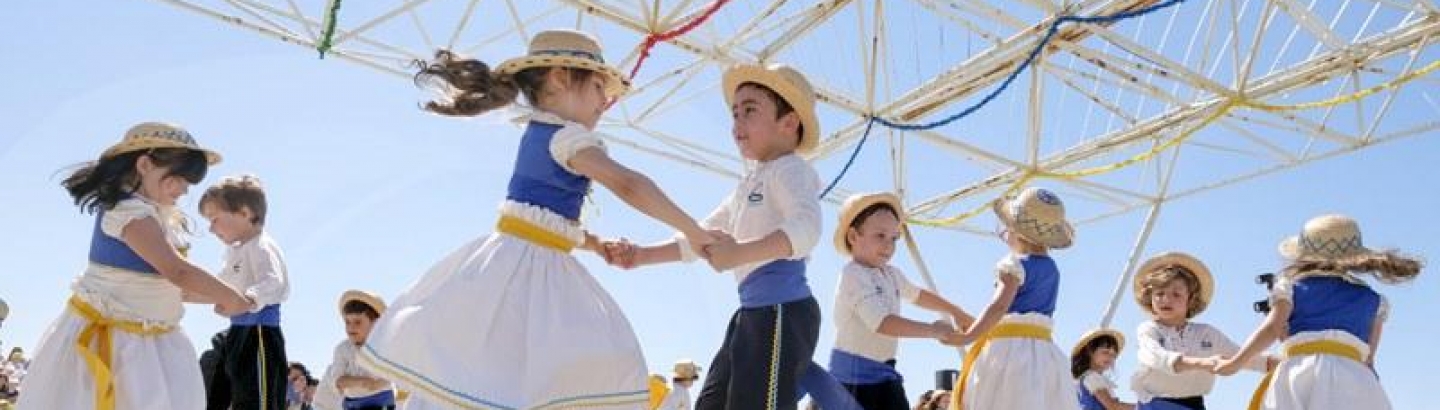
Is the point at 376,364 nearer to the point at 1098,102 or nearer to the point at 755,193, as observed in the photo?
the point at 755,193

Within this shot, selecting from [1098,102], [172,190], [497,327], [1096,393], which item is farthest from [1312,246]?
[1098,102]

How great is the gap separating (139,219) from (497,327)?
1.46 metres

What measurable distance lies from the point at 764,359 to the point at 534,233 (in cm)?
73

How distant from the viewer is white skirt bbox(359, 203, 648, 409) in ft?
7.66

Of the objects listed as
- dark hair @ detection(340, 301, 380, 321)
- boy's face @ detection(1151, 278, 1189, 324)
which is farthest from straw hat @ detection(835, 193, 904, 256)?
dark hair @ detection(340, 301, 380, 321)

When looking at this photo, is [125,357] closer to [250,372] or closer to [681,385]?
[250,372]

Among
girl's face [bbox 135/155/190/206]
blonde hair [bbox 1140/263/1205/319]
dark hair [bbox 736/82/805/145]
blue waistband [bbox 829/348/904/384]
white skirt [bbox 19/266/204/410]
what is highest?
blonde hair [bbox 1140/263/1205/319]

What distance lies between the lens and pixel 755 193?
3.11 metres

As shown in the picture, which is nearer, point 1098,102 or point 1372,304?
point 1372,304

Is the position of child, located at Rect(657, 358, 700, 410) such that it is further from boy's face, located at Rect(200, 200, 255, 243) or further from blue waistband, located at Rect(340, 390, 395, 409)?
boy's face, located at Rect(200, 200, 255, 243)

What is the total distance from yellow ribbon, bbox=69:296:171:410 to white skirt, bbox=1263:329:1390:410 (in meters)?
3.77

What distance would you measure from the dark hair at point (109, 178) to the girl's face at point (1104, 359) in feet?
13.7

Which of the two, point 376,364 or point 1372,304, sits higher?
point 1372,304

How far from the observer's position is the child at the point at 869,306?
13.3ft
